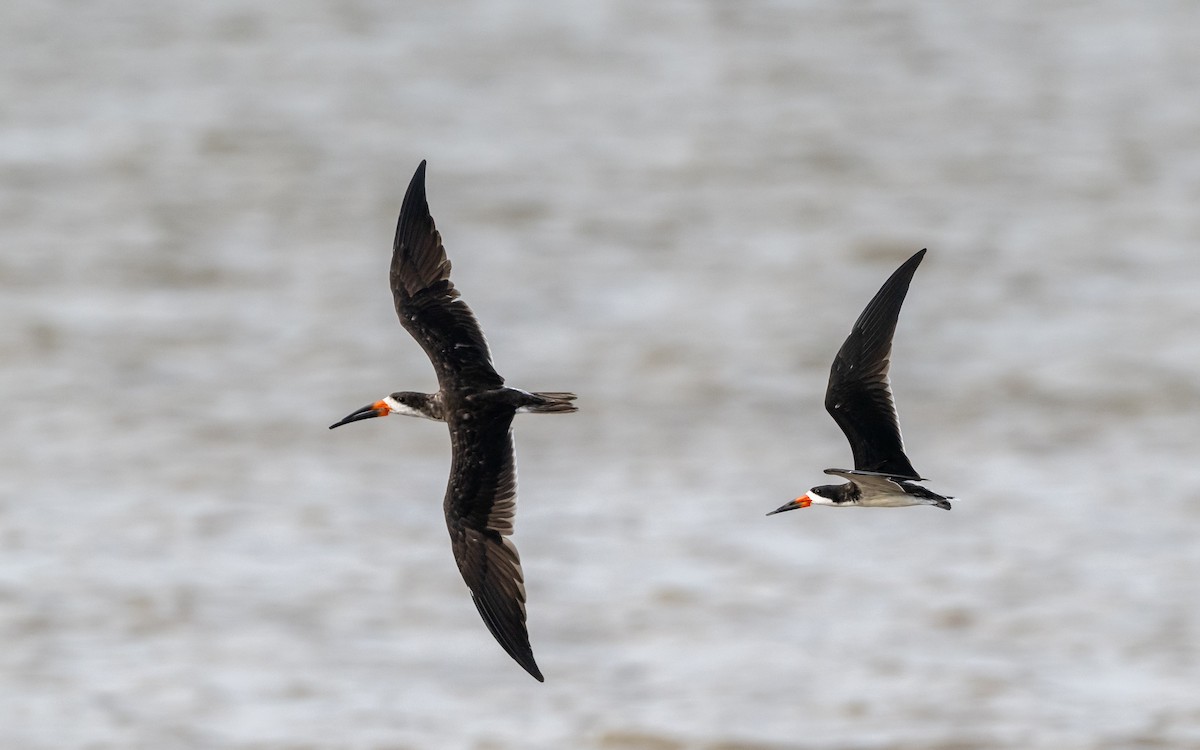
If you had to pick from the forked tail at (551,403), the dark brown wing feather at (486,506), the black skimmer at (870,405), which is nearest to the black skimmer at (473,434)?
the dark brown wing feather at (486,506)

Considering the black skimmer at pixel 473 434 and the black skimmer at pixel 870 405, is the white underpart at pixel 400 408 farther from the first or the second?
the black skimmer at pixel 870 405

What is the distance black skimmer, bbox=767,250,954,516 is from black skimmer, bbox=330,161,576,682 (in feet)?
5.20

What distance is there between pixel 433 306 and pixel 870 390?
255 centimetres

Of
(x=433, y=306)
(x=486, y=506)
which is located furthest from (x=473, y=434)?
(x=433, y=306)

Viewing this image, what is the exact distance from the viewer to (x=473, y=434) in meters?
10.1

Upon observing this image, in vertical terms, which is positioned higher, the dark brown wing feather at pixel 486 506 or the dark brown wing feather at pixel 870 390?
the dark brown wing feather at pixel 870 390

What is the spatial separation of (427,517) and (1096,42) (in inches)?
867

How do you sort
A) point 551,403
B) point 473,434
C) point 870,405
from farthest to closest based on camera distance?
point 473,434 < point 870,405 < point 551,403

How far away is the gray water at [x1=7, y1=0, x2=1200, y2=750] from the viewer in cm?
1989

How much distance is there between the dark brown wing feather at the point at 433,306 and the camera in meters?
10.3

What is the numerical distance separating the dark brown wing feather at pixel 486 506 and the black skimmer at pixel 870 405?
1.58 metres

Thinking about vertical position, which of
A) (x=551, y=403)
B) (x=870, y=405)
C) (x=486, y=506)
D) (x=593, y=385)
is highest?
(x=593, y=385)

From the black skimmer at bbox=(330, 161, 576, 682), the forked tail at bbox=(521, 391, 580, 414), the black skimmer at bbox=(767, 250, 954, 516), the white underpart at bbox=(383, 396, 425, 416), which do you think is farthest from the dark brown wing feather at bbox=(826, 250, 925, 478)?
the white underpart at bbox=(383, 396, 425, 416)

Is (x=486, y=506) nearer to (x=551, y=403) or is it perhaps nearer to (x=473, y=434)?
(x=473, y=434)
